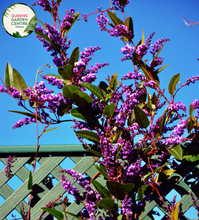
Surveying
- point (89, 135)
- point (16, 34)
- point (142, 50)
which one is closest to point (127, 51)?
point (142, 50)

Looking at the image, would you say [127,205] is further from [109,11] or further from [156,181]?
[109,11]

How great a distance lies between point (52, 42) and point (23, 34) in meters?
0.68

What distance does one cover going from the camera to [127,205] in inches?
43.2

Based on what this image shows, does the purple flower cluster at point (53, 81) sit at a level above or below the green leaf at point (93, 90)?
above

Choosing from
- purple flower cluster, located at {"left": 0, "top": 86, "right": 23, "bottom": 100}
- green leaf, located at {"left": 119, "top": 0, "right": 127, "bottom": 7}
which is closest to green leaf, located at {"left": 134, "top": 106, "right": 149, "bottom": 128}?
purple flower cluster, located at {"left": 0, "top": 86, "right": 23, "bottom": 100}

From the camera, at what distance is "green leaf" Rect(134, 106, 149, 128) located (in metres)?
1.24

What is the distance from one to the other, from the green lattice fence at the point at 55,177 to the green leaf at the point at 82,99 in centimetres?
29

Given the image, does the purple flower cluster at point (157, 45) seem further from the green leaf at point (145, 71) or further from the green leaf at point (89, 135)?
the green leaf at point (89, 135)

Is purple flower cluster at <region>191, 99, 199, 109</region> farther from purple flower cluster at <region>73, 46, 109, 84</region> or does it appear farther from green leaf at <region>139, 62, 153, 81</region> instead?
purple flower cluster at <region>73, 46, 109, 84</region>

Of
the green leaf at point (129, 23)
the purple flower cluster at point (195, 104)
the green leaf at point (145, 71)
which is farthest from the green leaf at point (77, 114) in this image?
the green leaf at point (129, 23)

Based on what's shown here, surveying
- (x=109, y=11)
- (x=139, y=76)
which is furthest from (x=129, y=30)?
(x=139, y=76)

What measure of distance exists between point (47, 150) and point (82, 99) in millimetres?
422

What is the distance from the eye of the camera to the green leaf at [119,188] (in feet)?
3.51

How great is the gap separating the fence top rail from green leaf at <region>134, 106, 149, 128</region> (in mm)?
413
